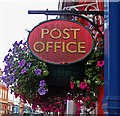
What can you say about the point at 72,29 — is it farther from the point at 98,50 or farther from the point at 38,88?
the point at 38,88

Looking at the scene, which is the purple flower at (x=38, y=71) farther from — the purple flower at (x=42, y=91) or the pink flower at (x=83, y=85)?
the pink flower at (x=83, y=85)

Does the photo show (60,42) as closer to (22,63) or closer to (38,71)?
(38,71)

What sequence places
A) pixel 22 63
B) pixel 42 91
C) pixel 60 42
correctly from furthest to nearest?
1. pixel 22 63
2. pixel 42 91
3. pixel 60 42

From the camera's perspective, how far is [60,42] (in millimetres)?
3230

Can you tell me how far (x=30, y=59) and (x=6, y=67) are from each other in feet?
1.57

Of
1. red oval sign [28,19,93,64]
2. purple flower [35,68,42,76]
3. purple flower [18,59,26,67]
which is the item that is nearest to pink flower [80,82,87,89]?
red oval sign [28,19,93,64]

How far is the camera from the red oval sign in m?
3.18

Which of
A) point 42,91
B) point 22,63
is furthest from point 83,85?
point 22,63

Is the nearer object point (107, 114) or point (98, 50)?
point (107, 114)

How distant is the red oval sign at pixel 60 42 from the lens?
10.4ft

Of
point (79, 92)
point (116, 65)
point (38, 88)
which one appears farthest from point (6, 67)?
point (116, 65)

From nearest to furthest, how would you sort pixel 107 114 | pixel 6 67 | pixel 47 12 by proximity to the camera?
pixel 107 114, pixel 47 12, pixel 6 67

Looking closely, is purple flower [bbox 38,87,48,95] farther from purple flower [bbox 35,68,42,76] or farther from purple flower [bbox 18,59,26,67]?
purple flower [bbox 18,59,26,67]

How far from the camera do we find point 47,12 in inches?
135
